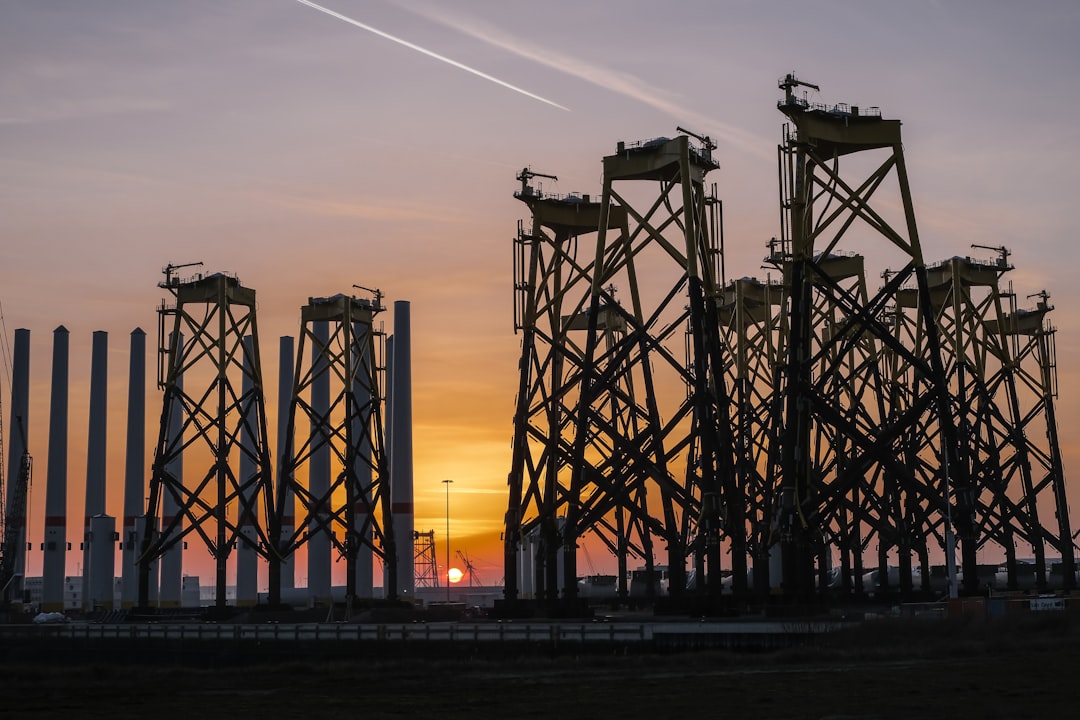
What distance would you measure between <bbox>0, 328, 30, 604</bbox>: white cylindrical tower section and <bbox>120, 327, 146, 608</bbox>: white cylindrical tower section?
27.5ft

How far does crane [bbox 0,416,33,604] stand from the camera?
112625 millimetres

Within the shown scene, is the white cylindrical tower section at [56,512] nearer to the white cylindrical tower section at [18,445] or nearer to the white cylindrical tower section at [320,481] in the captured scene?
the white cylindrical tower section at [18,445]

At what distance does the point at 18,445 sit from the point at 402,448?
35.2 metres

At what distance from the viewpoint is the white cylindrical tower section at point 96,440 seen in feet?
365

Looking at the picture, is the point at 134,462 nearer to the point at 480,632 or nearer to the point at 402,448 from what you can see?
the point at 402,448

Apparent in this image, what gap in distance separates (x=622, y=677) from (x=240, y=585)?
80.8 m

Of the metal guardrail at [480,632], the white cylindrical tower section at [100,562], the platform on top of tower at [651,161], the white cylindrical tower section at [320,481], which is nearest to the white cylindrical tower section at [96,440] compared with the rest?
the white cylindrical tower section at [100,562]

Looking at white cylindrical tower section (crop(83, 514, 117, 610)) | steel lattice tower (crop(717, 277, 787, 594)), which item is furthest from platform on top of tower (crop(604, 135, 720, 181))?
white cylindrical tower section (crop(83, 514, 117, 610))

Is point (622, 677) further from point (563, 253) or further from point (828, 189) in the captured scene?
point (563, 253)

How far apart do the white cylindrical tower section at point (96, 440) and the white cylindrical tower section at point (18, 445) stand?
6.40 metres

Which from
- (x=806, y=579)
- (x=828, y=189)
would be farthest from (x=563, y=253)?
(x=806, y=579)

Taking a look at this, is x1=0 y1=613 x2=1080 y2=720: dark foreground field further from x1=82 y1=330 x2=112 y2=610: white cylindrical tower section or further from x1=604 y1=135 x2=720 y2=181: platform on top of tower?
x1=82 y1=330 x2=112 y2=610: white cylindrical tower section

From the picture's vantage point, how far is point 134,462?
114375 millimetres

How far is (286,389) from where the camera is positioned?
118 m
